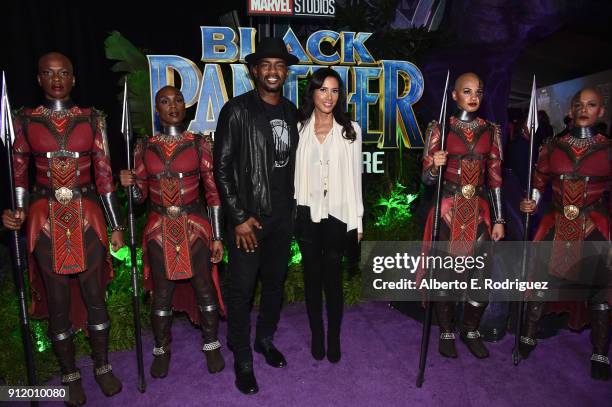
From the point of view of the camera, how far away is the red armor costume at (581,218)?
321 cm

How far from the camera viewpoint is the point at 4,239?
4883 mm

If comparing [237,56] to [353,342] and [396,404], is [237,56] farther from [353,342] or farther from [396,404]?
[396,404]

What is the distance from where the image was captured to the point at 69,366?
302 centimetres

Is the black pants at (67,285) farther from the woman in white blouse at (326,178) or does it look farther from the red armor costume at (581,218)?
the red armor costume at (581,218)

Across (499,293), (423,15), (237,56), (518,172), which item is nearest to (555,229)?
(499,293)

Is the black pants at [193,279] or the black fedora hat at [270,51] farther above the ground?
the black fedora hat at [270,51]

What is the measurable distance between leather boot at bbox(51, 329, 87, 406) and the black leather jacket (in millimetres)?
1332

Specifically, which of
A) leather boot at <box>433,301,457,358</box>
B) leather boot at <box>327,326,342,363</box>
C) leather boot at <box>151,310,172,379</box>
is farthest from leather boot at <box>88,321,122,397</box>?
leather boot at <box>433,301,457,358</box>

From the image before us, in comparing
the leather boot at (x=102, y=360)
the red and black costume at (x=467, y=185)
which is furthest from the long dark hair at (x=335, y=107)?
the leather boot at (x=102, y=360)

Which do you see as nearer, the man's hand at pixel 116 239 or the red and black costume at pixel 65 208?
the red and black costume at pixel 65 208

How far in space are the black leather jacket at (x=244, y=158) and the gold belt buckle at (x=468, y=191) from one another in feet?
4.79

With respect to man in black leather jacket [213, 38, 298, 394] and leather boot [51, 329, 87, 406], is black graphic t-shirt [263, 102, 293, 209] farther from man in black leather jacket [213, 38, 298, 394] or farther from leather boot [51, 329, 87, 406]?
leather boot [51, 329, 87, 406]

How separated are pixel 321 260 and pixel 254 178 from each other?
0.84 m

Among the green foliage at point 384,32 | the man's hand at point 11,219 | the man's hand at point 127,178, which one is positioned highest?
the green foliage at point 384,32
